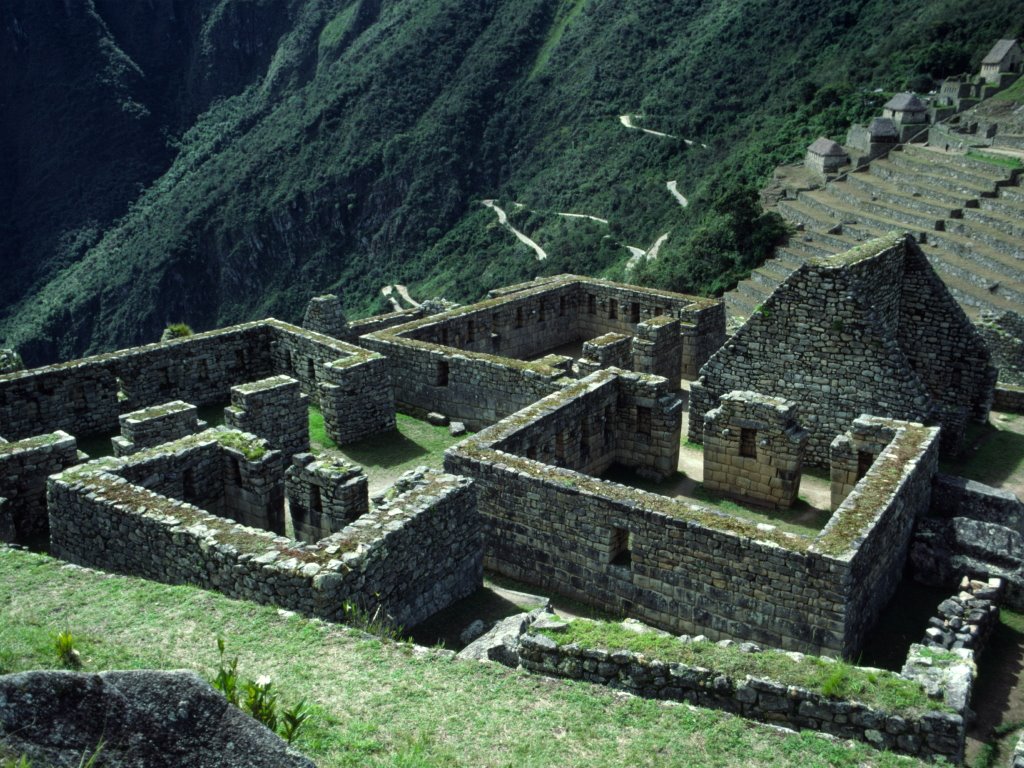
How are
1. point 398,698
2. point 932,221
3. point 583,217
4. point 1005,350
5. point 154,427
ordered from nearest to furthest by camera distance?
point 398,698
point 154,427
point 1005,350
point 932,221
point 583,217

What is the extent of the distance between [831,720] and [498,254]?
248 ft

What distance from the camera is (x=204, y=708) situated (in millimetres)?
4465

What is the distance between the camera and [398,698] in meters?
7.14

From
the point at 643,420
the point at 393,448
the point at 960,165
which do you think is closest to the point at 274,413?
the point at 393,448

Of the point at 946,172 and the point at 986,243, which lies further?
the point at 946,172

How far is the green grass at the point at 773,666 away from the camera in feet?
24.5

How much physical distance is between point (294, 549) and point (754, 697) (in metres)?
4.54

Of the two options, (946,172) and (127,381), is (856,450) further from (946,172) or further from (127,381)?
(946,172)

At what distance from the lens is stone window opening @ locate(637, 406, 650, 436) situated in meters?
15.0

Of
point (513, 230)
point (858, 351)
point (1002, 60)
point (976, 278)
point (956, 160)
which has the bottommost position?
point (513, 230)

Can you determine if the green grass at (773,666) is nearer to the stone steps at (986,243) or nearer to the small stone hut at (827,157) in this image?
the stone steps at (986,243)

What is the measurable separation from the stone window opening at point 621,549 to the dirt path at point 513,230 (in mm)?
65041

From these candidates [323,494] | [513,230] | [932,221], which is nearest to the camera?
[323,494]

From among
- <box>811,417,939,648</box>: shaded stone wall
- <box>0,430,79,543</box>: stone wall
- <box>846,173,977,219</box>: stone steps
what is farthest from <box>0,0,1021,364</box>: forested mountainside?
<box>0,430,79,543</box>: stone wall
